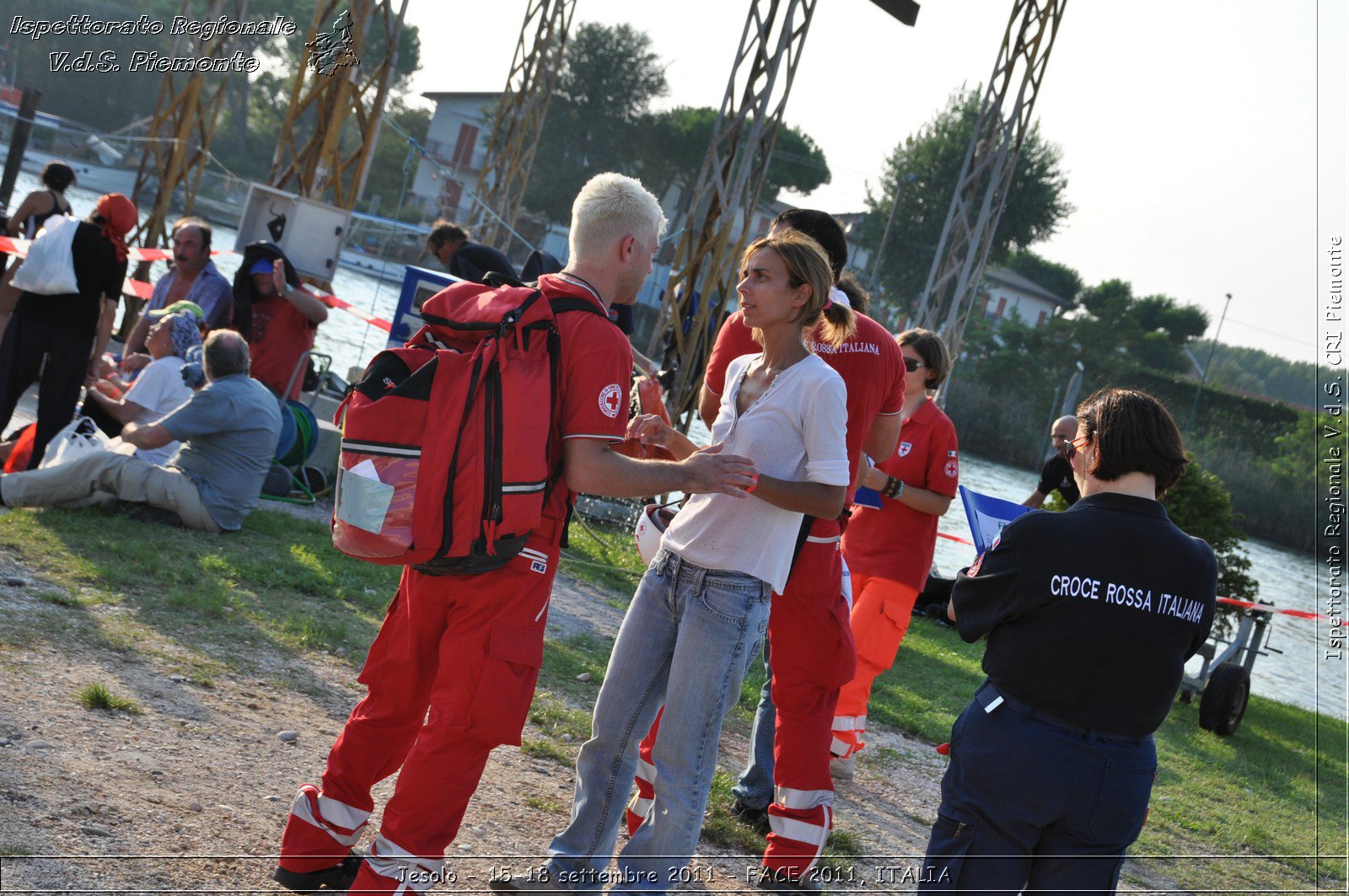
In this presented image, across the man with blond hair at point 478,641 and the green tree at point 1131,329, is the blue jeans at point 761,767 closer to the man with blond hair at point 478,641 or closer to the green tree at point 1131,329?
the man with blond hair at point 478,641

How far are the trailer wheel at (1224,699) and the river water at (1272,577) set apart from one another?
0.60 metres

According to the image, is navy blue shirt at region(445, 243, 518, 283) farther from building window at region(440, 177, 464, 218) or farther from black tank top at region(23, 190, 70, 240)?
building window at region(440, 177, 464, 218)

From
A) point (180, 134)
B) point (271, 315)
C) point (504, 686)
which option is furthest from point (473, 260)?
point (180, 134)

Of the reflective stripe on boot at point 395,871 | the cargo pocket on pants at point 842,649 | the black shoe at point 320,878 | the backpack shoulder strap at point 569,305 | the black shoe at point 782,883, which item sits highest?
the backpack shoulder strap at point 569,305

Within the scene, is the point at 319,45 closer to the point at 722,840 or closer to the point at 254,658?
the point at 254,658

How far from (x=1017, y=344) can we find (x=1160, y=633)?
58.1 m

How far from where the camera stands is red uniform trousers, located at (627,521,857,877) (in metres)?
3.69

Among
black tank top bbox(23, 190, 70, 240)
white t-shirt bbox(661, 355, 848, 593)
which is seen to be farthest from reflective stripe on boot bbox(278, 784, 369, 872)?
black tank top bbox(23, 190, 70, 240)

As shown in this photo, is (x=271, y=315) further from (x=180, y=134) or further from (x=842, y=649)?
(x=180, y=134)

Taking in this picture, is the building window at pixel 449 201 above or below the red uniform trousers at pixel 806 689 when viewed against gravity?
above

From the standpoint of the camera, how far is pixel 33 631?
14.4ft

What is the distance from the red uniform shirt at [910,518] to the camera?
5250 millimetres

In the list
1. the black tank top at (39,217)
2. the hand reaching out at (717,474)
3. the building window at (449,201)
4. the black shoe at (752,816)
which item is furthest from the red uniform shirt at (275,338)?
the building window at (449,201)

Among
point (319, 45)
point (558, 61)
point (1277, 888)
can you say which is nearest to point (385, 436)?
point (1277, 888)
